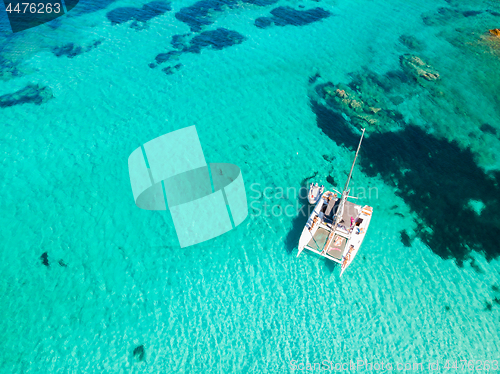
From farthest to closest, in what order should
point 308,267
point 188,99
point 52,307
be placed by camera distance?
point 188,99
point 308,267
point 52,307

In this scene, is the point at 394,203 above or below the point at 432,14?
below

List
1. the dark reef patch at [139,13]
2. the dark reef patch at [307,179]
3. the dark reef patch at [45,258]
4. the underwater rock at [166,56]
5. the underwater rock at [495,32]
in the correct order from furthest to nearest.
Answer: the dark reef patch at [139,13]
the underwater rock at [495,32]
the underwater rock at [166,56]
the dark reef patch at [307,179]
the dark reef patch at [45,258]

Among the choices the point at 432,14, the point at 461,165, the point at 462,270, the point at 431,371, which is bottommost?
the point at 431,371

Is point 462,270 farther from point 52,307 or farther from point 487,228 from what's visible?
point 52,307

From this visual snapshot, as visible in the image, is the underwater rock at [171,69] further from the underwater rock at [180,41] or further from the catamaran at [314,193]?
the catamaran at [314,193]

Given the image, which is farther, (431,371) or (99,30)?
(99,30)

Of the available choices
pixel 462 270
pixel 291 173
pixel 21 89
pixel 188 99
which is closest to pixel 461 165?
pixel 462 270

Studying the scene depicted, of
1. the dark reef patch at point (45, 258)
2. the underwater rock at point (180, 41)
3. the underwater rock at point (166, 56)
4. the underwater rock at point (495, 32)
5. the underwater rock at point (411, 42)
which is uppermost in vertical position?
the underwater rock at point (495, 32)

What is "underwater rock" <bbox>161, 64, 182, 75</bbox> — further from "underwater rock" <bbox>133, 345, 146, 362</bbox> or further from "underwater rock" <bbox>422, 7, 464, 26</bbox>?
"underwater rock" <bbox>422, 7, 464, 26</bbox>

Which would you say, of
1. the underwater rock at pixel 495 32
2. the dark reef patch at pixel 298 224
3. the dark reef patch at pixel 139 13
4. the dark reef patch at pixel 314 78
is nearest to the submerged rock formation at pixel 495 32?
the underwater rock at pixel 495 32
